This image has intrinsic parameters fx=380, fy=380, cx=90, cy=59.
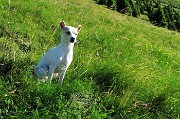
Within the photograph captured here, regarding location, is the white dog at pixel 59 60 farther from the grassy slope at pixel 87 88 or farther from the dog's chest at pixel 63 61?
the grassy slope at pixel 87 88

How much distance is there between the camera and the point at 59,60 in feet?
27.6

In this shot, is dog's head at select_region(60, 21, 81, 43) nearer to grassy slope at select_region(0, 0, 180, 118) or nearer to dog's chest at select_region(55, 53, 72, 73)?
dog's chest at select_region(55, 53, 72, 73)

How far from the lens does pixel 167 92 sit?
9.26 meters

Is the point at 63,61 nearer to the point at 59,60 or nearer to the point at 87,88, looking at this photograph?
the point at 59,60

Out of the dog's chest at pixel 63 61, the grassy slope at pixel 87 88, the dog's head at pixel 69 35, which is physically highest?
the dog's head at pixel 69 35

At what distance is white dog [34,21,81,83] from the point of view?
843 cm

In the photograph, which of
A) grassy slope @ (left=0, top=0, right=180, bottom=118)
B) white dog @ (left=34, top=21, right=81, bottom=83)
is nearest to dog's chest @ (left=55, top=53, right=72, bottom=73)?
white dog @ (left=34, top=21, right=81, bottom=83)

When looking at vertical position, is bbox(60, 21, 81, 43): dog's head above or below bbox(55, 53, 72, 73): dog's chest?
above

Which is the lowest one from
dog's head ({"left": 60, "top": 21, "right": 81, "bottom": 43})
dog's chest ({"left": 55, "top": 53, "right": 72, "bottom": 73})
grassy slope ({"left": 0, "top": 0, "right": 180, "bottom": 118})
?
grassy slope ({"left": 0, "top": 0, "right": 180, "bottom": 118})

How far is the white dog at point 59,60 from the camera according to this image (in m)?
8.43

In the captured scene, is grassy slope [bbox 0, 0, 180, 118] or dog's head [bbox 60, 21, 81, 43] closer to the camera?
grassy slope [bbox 0, 0, 180, 118]

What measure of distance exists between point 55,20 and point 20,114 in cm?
908

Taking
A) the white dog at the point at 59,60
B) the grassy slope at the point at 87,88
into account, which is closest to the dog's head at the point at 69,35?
the white dog at the point at 59,60

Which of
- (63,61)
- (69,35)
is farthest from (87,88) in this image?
(69,35)
